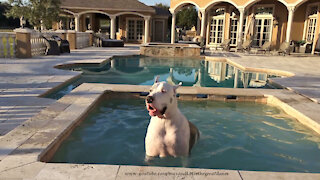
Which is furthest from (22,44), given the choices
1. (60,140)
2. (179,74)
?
(60,140)

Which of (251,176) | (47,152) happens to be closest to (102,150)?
(47,152)

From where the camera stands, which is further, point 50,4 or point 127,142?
point 50,4

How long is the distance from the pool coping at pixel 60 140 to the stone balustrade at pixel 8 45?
804 centimetres

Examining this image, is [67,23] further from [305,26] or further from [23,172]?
[23,172]

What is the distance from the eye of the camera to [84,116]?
18.8ft

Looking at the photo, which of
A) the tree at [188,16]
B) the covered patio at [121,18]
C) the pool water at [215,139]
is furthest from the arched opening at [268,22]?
the tree at [188,16]

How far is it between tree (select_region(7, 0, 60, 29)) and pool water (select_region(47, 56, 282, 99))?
8.86 meters

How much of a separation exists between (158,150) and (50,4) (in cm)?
2028

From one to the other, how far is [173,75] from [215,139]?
22.1 feet

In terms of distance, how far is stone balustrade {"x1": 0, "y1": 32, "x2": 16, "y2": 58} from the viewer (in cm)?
1329

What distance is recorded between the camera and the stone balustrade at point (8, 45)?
43.6 feet

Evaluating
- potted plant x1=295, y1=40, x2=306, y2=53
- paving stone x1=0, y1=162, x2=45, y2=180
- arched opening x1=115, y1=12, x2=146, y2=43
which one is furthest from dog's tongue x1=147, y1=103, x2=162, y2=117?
arched opening x1=115, y1=12, x2=146, y2=43

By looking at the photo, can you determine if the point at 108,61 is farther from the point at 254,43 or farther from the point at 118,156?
the point at 254,43

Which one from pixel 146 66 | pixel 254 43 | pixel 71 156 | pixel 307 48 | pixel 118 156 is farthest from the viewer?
pixel 254 43
